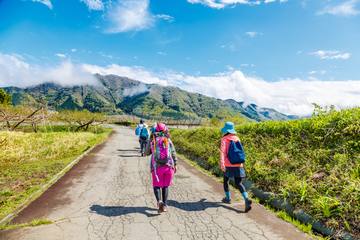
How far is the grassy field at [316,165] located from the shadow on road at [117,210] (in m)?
3.39

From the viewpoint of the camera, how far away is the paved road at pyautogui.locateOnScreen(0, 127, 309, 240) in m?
5.36

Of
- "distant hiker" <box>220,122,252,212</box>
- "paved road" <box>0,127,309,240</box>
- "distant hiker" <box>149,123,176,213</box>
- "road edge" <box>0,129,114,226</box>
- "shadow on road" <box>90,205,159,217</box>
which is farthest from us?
"distant hiker" <box>220,122,252,212</box>

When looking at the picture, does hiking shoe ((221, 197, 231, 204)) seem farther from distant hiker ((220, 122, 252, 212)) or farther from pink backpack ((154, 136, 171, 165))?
pink backpack ((154, 136, 171, 165))

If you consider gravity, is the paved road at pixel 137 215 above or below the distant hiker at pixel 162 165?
below

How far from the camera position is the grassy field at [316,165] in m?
5.89

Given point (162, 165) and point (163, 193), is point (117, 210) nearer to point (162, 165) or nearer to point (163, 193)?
point (163, 193)

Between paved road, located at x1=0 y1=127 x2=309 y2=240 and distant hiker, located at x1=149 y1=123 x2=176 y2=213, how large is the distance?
402 millimetres

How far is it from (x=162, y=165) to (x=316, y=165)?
4407mm

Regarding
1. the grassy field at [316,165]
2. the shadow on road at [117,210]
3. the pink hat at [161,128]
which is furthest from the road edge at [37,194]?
the grassy field at [316,165]

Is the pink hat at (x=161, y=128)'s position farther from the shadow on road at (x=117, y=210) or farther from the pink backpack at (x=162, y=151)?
the shadow on road at (x=117, y=210)

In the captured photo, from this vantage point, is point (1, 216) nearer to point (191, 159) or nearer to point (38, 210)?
point (38, 210)

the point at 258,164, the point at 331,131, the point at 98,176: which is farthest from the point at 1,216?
the point at 331,131

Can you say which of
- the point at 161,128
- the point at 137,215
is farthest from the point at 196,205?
the point at 161,128

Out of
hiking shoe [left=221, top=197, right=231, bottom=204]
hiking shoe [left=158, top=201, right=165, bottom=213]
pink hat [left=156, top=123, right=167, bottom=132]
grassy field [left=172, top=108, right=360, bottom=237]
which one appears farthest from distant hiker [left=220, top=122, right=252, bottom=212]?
hiking shoe [left=158, top=201, right=165, bottom=213]
